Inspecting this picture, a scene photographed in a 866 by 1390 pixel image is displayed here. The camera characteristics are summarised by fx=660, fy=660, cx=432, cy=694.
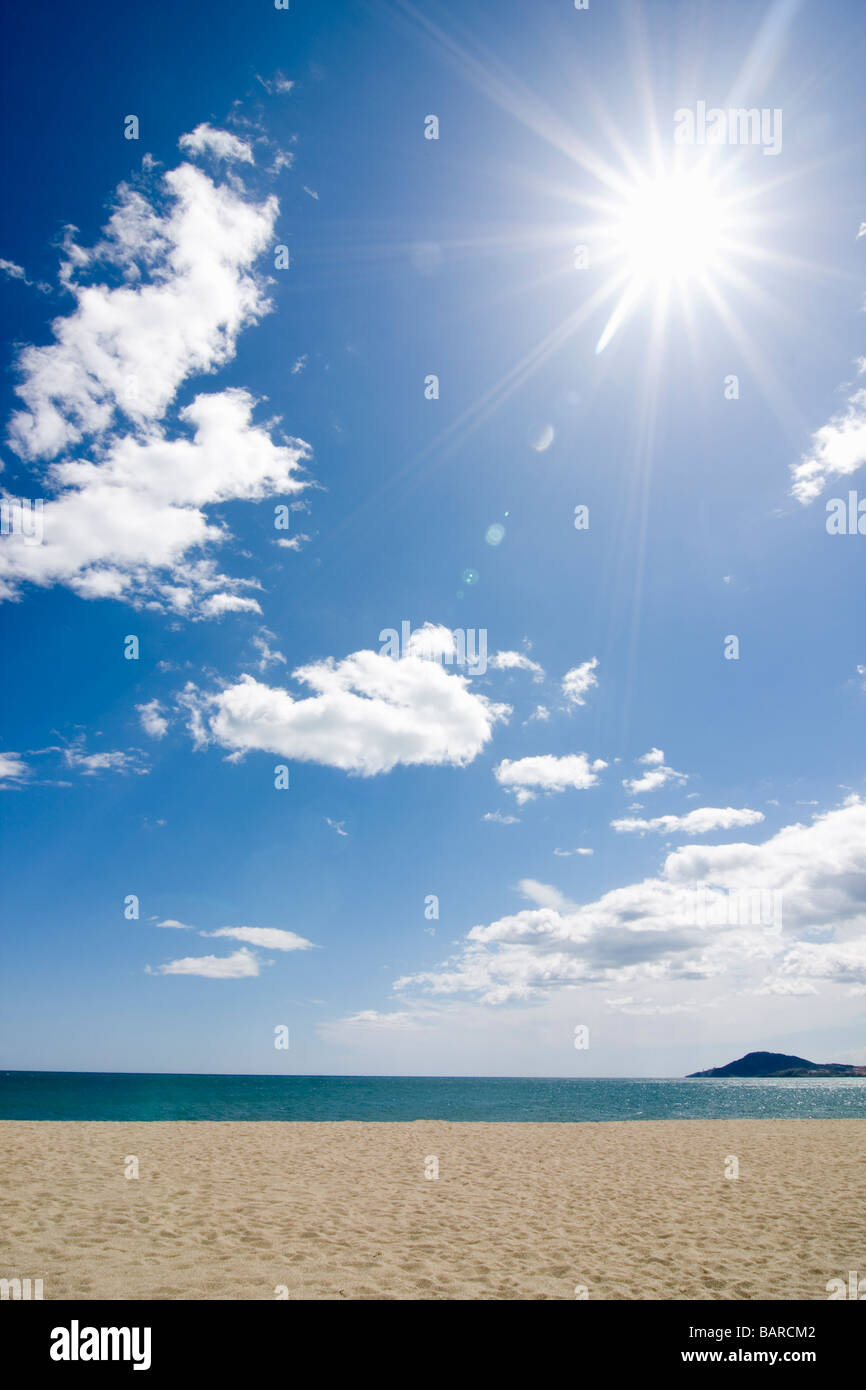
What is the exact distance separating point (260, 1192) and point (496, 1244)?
5.36 m

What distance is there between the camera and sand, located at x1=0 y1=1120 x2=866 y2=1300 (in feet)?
25.9

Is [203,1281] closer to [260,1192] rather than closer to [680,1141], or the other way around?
[260,1192]

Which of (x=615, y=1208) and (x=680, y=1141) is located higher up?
(x=615, y=1208)

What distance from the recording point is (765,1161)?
1744cm

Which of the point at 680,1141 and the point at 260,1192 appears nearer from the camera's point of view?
the point at 260,1192

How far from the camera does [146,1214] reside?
1044 centimetres

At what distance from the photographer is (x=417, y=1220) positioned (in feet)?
34.9

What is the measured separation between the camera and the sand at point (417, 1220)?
7.90m
